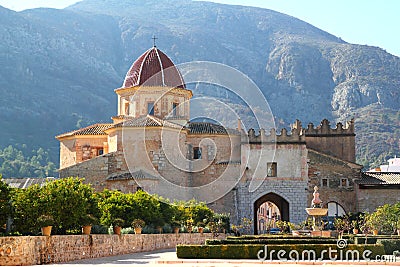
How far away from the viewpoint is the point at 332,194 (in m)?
54.4

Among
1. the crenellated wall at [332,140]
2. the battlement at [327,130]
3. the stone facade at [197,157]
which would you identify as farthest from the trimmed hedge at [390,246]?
the battlement at [327,130]

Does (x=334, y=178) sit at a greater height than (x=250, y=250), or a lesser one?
greater

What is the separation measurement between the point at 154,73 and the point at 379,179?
19.4m

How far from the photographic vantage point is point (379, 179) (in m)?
54.4

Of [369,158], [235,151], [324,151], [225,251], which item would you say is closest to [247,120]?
[369,158]

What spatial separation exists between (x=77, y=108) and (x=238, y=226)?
4218 inches

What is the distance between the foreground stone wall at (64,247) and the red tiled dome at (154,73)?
22209 millimetres


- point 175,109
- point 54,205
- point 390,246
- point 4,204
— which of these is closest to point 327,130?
point 175,109

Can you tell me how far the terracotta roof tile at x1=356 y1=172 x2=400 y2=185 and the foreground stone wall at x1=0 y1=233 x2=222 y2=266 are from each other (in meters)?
25.9

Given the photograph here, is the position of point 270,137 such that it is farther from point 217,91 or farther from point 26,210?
point 217,91

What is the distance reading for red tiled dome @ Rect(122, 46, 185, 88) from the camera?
5319cm

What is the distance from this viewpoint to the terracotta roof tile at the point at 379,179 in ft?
176

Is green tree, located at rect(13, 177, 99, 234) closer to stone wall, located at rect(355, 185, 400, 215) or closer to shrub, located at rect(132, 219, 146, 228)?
shrub, located at rect(132, 219, 146, 228)

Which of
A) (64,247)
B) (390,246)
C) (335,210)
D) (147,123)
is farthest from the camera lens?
(335,210)
